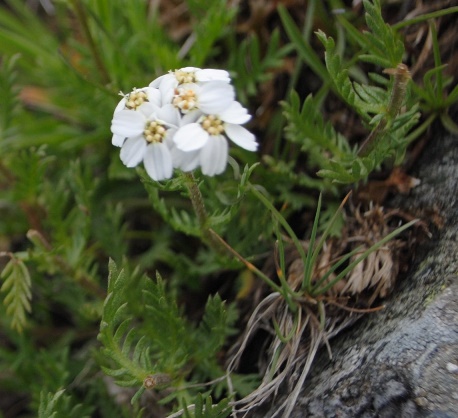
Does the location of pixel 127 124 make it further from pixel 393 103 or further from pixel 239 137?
pixel 393 103

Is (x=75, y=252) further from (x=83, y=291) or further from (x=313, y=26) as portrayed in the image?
(x=313, y=26)

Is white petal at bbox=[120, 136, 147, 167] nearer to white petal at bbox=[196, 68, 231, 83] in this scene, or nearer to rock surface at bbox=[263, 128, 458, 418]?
white petal at bbox=[196, 68, 231, 83]

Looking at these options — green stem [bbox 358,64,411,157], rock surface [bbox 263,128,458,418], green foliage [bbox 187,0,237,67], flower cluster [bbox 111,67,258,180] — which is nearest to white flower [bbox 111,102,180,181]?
flower cluster [bbox 111,67,258,180]

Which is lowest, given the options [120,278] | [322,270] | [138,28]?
[322,270]

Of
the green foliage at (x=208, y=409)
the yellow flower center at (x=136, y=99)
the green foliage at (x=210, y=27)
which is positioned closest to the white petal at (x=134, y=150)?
the yellow flower center at (x=136, y=99)

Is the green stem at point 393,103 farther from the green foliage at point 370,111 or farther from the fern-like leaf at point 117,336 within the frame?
the fern-like leaf at point 117,336

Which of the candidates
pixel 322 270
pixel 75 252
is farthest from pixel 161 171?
pixel 75 252
